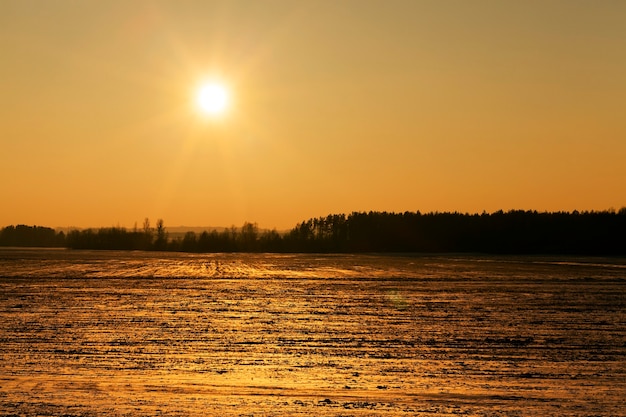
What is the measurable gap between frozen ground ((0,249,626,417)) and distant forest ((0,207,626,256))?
350 ft

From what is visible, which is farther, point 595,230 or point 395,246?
point 395,246

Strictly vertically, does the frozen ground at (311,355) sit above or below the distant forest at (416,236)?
below

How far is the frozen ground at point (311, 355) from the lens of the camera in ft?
44.0

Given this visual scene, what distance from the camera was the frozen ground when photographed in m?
13.4

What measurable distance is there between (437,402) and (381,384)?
1.86 meters

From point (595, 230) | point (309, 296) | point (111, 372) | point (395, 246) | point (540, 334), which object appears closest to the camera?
point (111, 372)

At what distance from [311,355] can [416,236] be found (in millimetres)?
147900

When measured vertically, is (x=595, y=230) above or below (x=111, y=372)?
above

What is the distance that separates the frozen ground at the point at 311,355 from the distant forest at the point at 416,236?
350 feet

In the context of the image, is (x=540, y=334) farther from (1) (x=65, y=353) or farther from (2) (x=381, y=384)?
(1) (x=65, y=353)

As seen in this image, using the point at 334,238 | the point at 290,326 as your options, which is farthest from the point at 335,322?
the point at 334,238

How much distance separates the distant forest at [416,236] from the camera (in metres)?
143

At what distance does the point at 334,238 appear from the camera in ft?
541

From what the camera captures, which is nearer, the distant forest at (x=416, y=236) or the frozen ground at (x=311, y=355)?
the frozen ground at (x=311, y=355)
